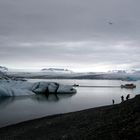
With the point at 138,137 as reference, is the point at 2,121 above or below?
below

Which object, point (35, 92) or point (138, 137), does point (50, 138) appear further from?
point (35, 92)

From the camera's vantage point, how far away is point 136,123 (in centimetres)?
1018

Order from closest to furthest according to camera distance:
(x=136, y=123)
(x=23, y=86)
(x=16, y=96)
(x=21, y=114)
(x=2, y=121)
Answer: (x=136, y=123) → (x=2, y=121) → (x=21, y=114) → (x=16, y=96) → (x=23, y=86)

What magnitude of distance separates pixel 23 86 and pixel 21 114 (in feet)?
80.7

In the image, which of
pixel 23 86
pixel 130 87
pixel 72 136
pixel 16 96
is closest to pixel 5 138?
pixel 72 136

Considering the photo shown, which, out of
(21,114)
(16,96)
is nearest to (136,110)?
(21,114)

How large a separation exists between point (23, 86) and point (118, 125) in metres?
→ 39.5

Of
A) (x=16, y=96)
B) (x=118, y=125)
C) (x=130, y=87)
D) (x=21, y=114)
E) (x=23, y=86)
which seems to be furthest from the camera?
(x=130, y=87)

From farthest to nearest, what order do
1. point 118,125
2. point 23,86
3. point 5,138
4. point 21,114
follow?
→ 1. point 23,86
2. point 21,114
3. point 5,138
4. point 118,125

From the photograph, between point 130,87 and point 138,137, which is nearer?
point 138,137

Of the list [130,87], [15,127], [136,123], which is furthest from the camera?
[130,87]

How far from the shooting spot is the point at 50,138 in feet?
41.1

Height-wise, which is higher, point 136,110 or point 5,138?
point 136,110

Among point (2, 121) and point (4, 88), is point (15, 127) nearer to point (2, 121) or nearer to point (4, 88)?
point (2, 121)
